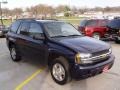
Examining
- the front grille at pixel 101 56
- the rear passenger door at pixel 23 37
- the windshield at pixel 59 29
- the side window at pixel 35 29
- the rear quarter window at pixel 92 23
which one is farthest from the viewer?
the rear quarter window at pixel 92 23

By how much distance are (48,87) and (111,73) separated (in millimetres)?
2243

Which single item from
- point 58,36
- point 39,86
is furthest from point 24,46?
point 39,86

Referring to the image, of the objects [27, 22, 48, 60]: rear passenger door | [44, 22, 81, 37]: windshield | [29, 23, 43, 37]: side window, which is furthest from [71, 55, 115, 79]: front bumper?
[29, 23, 43, 37]: side window

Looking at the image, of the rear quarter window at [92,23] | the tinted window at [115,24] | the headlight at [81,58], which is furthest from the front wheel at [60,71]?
the rear quarter window at [92,23]

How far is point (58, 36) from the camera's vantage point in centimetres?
667

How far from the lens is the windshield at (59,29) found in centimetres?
676

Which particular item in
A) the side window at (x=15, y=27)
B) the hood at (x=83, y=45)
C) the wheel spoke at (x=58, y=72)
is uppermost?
the side window at (x=15, y=27)

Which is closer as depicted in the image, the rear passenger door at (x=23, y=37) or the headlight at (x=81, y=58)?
the headlight at (x=81, y=58)

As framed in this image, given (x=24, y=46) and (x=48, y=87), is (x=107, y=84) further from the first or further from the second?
(x=24, y=46)

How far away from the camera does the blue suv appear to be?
5.49 metres

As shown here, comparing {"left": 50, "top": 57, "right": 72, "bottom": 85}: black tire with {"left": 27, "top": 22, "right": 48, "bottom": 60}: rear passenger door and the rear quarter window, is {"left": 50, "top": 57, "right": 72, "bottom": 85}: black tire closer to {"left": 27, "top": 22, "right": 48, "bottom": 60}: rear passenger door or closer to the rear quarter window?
{"left": 27, "top": 22, "right": 48, "bottom": 60}: rear passenger door

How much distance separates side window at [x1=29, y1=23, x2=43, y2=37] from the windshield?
226mm

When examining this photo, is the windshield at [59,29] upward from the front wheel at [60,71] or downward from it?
upward

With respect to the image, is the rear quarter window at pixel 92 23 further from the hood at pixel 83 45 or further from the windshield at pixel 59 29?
the hood at pixel 83 45
